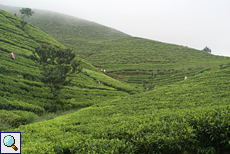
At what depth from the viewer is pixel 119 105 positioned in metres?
17.5

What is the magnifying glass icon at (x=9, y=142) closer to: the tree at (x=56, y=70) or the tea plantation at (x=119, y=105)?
the tea plantation at (x=119, y=105)

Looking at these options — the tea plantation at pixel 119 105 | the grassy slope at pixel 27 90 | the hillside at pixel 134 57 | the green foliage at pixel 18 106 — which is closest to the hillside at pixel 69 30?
the hillside at pixel 134 57

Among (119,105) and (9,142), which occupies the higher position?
(9,142)

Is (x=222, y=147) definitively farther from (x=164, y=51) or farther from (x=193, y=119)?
(x=164, y=51)

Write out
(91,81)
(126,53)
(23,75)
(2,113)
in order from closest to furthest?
(2,113)
(23,75)
(91,81)
(126,53)

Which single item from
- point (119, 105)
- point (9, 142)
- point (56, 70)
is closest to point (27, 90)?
point (56, 70)

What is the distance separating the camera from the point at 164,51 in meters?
66.9

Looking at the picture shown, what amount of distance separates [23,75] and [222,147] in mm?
26664

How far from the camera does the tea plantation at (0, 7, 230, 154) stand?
6.34 m

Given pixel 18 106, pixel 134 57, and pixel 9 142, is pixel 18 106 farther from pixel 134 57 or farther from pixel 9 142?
pixel 134 57

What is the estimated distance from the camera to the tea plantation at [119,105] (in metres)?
6.34

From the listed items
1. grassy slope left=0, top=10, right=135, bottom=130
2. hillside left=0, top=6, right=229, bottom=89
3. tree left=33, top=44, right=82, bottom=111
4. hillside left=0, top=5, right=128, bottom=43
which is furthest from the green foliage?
hillside left=0, top=5, right=128, bottom=43

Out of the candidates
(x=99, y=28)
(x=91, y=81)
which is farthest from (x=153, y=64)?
(x=99, y=28)

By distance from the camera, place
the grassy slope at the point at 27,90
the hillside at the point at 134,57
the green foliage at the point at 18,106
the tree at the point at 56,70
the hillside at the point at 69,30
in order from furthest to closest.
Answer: the hillside at the point at 69,30
the hillside at the point at 134,57
the tree at the point at 56,70
the grassy slope at the point at 27,90
the green foliage at the point at 18,106
